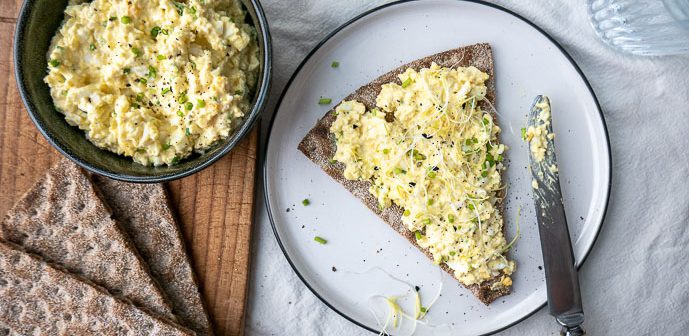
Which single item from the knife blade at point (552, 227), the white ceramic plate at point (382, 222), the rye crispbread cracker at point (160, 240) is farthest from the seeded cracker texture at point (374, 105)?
the rye crispbread cracker at point (160, 240)

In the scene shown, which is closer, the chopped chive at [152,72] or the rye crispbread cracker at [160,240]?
the chopped chive at [152,72]

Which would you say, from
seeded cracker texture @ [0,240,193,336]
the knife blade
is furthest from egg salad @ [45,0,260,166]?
the knife blade

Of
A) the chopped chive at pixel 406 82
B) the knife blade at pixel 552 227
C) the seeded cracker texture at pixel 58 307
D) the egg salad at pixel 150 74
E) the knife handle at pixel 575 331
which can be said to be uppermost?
the egg salad at pixel 150 74

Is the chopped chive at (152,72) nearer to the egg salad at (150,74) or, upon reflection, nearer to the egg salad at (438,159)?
the egg salad at (150,74)

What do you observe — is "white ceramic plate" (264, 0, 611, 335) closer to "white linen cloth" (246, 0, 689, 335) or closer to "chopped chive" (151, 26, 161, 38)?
"white linen cloth" (246, 0, 689, 335)

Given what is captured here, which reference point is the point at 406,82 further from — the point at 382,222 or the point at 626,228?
the point at 626,228

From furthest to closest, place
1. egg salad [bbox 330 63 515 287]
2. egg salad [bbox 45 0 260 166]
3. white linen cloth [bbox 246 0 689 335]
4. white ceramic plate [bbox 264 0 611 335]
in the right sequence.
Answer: white linen cloth [bbox 246 0 689 335], white ceramic plate [bbox 264 0 611 335], egg salad [bbox 330 63 515 287], egg salad [bbox 45 0 260 166]
